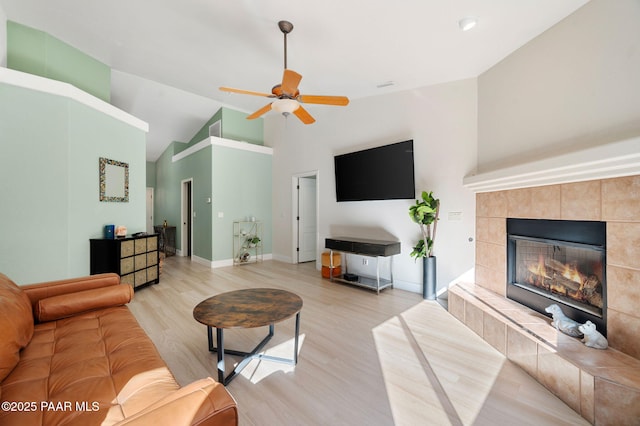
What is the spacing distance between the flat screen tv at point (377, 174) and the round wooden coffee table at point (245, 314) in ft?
7.98

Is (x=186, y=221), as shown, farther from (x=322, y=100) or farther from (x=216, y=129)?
(x=322, y=100)

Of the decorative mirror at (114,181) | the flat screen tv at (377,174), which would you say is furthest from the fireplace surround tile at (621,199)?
the decorative mirror at (114,181)

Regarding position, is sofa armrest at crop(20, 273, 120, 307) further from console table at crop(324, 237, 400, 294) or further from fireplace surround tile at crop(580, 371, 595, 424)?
fireplace surround tile at crop(580, 371, 595, 424)

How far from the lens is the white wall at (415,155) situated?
332 centimetres

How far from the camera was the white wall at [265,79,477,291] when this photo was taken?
3.32 metres

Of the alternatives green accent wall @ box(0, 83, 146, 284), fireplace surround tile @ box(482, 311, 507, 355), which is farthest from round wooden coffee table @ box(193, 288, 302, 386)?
green accent wall @ box(0, 83, 146, 284)

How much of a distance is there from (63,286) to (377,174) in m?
3.74

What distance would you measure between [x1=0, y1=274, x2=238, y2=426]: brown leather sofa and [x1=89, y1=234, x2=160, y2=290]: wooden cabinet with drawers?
183cm

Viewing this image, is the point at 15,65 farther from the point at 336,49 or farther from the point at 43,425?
the point at 43,425

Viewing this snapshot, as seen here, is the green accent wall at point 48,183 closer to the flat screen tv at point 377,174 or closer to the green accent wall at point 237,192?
the green accent wall at point 237,192

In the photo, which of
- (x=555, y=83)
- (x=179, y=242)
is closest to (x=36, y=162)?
(x=179, y=242)

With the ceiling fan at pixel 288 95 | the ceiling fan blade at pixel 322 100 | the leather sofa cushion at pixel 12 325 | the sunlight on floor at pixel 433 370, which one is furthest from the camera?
the ceiling fan blade at pixel 322 100

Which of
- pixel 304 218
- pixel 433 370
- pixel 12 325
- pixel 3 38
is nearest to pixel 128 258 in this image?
pixel 12 325

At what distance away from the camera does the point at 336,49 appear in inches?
119
